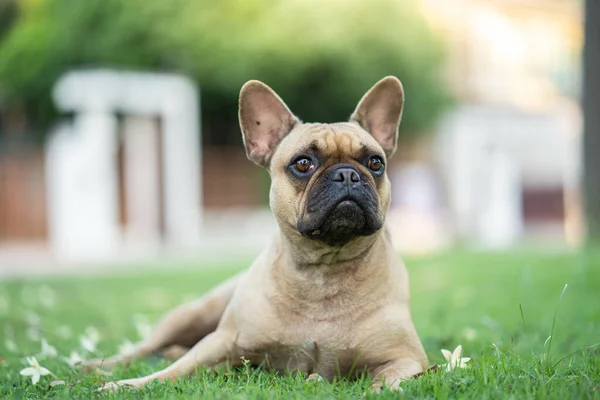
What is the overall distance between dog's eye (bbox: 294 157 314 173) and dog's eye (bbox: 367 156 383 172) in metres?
0.30

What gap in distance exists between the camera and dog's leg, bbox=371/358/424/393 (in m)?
3.17

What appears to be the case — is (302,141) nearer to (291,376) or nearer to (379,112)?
(379,112)

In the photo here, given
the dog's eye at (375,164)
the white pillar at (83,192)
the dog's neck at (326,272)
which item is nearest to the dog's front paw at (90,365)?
the dog's neck at (326,272)

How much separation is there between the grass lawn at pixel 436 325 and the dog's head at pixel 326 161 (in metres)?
0.75

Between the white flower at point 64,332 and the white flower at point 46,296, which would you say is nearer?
the white flower at point 64,332

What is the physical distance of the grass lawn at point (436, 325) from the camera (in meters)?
3.03

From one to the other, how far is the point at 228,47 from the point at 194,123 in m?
1.89

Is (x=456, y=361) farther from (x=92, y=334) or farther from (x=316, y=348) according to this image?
(x=92, y=334)

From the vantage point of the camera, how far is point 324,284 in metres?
3.68

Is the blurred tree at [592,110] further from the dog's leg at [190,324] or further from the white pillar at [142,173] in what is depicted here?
the white pillar at [142,173]

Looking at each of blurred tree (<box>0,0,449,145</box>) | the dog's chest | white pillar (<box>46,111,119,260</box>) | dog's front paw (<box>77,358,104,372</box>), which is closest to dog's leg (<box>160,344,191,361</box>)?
dog's front paw (<box>77,358,104,372</box>)

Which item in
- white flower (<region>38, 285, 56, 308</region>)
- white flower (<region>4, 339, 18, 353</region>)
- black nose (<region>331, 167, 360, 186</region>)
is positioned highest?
black nose (<region>331, 167, 360, 186</region>)

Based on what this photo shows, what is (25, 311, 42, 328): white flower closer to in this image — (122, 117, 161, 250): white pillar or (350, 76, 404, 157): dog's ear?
(350, 76, 404, 157): dog's ear

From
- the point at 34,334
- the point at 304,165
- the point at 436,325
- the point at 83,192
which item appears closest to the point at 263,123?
the point at 304,165
